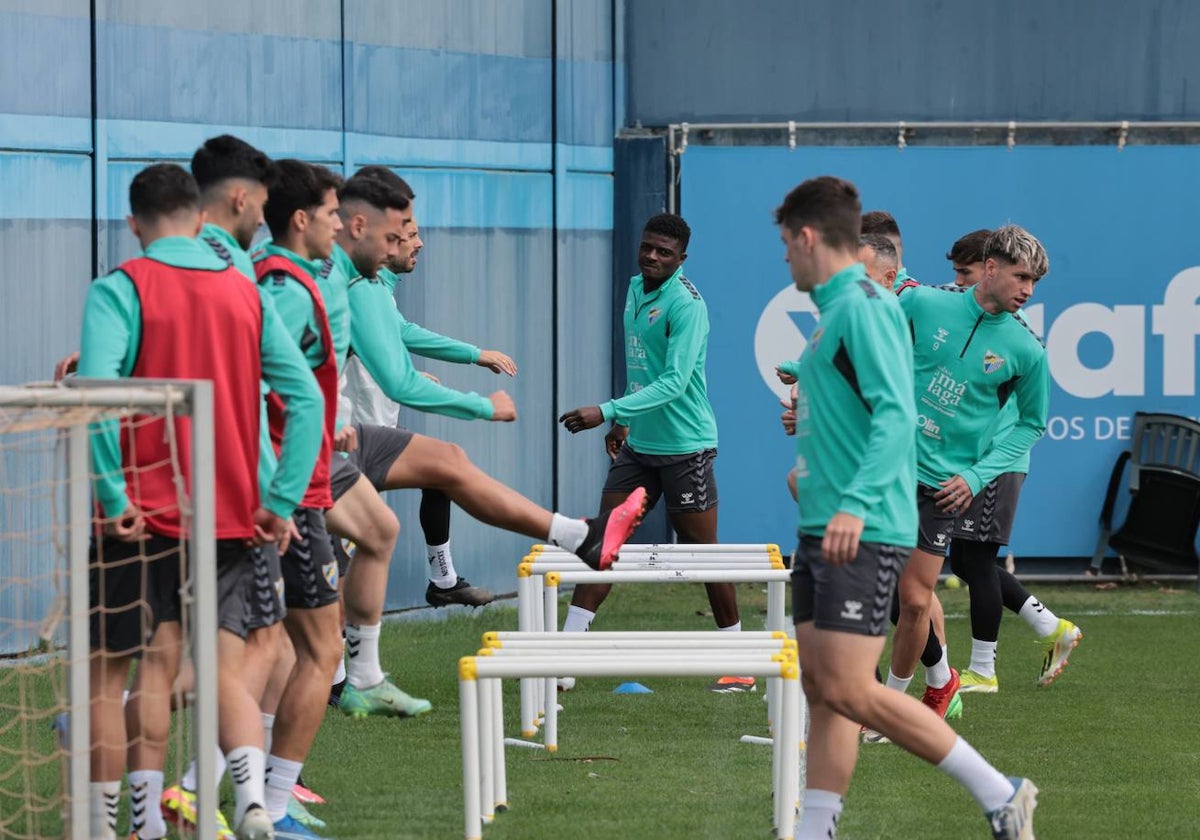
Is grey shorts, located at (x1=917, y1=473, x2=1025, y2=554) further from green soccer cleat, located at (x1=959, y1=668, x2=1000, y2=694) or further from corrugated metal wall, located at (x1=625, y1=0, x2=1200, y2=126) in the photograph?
corrugated metal wall, located at (x1=625, y1=0, x2=1200, y2=126)

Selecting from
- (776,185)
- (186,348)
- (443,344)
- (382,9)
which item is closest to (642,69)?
(776,185)

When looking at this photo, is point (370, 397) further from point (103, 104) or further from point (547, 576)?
point (103, 104)

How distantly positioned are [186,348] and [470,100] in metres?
6.85

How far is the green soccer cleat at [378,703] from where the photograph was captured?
805cm

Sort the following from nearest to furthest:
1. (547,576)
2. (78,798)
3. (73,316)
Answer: (78,798) < (547,576) < (73,316)

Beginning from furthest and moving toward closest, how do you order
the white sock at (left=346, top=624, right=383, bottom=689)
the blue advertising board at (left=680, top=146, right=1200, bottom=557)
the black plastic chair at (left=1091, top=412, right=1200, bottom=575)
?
the blue advertising board at (left=680, top=146, right=1200, bottom=557) → the black plastic chair at (left=1091, top=412, right=1200, bottom=575) → the white sock at (left=346, top=624, right=383, bottom=689)

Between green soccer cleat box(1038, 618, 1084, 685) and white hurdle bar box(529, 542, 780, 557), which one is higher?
white hurdle bar box(529, 542, 780, 557)

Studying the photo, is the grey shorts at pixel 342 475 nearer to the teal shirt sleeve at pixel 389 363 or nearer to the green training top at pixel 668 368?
the teal shirt sleeve at pixel 389 363

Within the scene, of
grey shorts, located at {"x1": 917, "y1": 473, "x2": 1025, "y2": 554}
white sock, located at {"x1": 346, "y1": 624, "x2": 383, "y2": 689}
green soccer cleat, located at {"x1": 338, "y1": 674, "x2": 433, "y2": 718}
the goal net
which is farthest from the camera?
grey shorts, located at {"x1": 917, "y1": 473, "x2": 1025, "y2": 554}

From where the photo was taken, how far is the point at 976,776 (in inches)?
209

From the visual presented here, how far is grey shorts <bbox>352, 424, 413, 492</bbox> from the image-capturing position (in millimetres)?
7273

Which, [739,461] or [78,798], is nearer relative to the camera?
[78,798]

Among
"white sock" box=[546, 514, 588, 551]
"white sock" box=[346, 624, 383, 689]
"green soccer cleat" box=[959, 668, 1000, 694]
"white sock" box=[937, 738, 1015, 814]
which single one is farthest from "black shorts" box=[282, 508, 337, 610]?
"green soccer cleat" box=[959, 668, 1000, 694]

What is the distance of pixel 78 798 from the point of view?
16.7 feet
